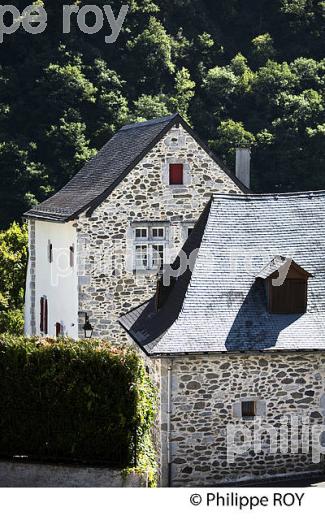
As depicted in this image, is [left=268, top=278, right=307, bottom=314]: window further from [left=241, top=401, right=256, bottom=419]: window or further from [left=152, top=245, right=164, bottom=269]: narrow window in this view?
[left=152, top=245, right=164, bottom=269]: narrow window

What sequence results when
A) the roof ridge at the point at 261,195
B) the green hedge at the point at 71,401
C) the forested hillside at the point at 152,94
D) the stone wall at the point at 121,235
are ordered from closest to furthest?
the green hedge at the point at 71,401, the roof ridge at the point at 261,195, the stone wall at the point at 121,235, the forested hillside at the point at 152,94

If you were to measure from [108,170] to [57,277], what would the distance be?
287 cm

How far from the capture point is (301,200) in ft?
76.5

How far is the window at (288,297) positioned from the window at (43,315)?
10535 mm

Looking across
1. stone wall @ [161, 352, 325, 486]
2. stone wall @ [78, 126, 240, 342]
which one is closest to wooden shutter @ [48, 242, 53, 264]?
stone wall @ [78, 126, 240, 342]

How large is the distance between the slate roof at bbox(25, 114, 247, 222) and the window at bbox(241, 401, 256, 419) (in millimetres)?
7531

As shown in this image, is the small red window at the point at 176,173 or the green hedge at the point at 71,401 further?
the small red window at the point at 176,173

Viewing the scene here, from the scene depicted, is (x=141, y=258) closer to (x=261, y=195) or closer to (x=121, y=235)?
(x=121, y=235)

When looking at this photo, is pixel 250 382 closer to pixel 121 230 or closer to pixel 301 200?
pixel 301 200

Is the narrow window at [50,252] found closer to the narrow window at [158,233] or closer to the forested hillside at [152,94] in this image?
the narrow window at [158,233]

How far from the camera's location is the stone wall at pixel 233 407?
67.5ft

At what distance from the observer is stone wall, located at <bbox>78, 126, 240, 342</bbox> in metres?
26.9

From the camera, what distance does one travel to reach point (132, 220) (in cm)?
2716

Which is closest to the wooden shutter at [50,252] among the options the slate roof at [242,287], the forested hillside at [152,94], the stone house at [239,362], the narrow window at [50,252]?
the narrow window at [50,252]
